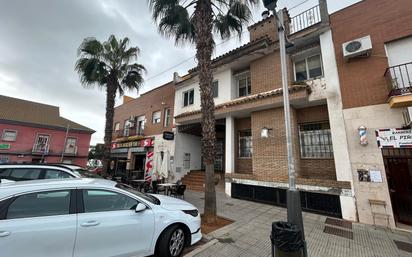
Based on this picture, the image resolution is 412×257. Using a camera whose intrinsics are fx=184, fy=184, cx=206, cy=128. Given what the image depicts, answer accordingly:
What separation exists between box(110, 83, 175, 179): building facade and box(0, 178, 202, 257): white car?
8.96 m

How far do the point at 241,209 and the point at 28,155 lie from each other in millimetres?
26148

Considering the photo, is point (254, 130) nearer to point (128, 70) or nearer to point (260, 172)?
point (260, 172)

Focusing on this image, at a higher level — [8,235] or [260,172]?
[260,172]

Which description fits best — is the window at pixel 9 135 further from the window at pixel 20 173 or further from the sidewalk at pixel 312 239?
the sidewalk at pixel 312 239

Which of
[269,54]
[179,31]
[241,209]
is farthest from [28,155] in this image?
[269,54]

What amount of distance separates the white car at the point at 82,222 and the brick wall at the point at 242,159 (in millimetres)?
7317

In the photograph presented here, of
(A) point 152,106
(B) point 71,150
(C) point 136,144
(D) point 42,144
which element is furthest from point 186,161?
(D) point 42,144

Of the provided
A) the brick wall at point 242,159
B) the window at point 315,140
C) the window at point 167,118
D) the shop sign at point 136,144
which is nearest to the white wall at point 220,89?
the window at point 167,118

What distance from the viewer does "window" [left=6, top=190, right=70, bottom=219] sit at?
267 cm

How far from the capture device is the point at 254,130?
970 centimetres

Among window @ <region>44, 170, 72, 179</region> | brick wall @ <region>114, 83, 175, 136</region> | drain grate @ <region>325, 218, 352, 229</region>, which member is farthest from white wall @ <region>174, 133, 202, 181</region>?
drain grate @ <region>325, 218, 352, 229</region>

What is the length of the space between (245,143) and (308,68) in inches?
203

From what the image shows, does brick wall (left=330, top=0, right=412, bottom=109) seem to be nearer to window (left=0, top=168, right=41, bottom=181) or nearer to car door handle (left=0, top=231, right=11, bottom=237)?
car door handle (left=0, top=231, right=11, bottom=237)

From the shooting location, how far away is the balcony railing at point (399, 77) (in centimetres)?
615
